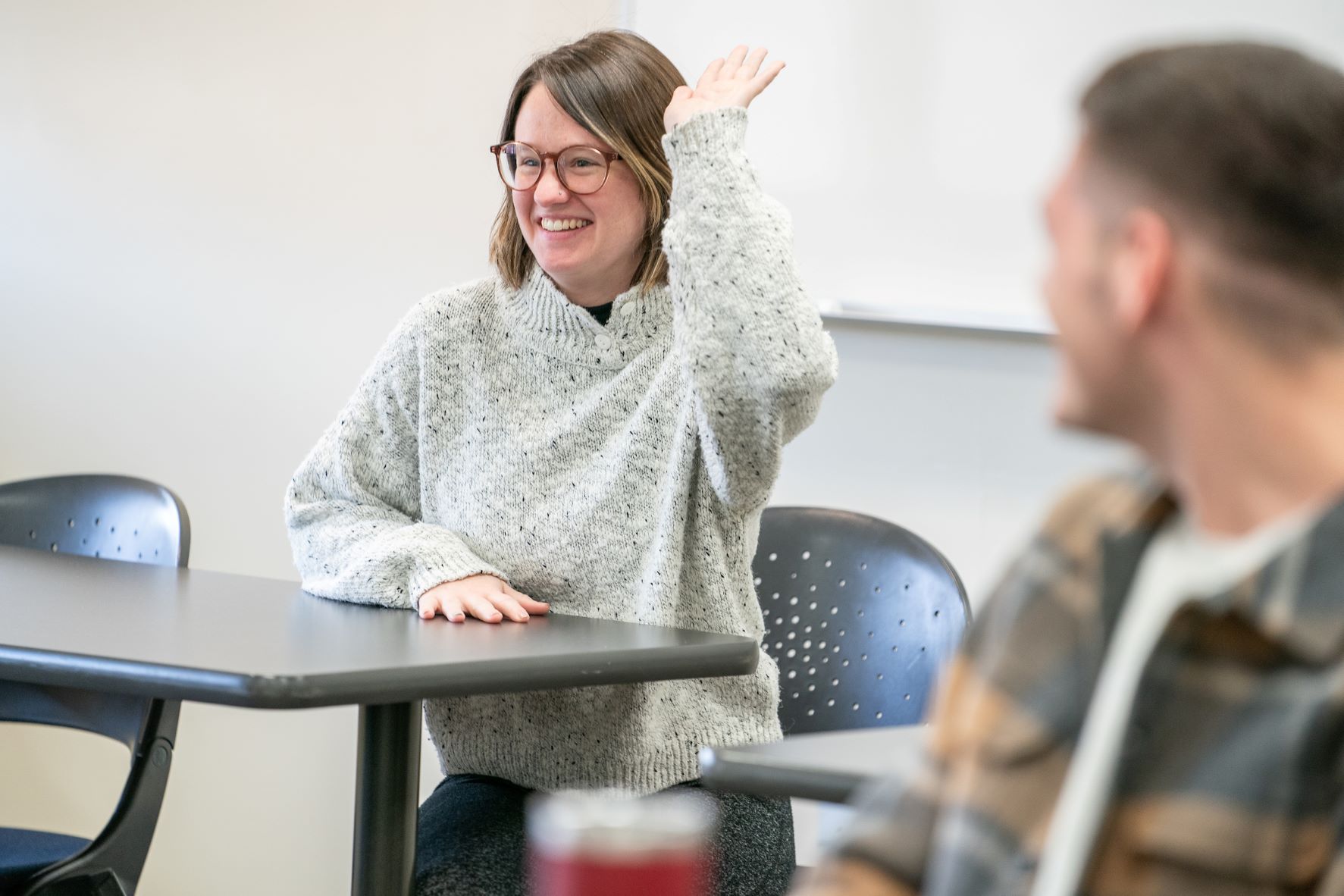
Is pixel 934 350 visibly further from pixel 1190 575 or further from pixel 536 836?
pixel 536 836

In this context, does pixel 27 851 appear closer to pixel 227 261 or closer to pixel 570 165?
pixel 570 165

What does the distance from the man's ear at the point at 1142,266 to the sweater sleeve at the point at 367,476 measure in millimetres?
1118

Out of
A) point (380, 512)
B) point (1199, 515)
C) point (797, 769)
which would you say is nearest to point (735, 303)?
point (380, 512)

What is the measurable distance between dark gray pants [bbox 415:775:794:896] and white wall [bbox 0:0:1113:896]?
4.22ft

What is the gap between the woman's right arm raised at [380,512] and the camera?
161 cm

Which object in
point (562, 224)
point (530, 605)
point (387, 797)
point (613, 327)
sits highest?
point (562, 224)

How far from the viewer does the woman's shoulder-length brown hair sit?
1741 mm

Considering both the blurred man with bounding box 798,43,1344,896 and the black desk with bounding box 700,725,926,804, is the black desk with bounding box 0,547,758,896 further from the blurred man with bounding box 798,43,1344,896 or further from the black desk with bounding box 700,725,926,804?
the blurred man with bounding box 798,43,1344,896

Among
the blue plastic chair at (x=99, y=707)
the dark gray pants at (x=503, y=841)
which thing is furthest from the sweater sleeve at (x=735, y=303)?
the blue plastic chair at (x=99, y=707)

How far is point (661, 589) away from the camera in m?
1.65

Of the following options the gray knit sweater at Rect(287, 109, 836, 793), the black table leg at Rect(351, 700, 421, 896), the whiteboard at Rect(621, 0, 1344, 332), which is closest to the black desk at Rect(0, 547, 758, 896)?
the black table leg at Rect(351, 700, 421, 896)

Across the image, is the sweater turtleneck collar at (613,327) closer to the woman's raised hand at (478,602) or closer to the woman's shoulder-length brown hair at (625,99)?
the woman's shoulder-length brown hair at (625,99)

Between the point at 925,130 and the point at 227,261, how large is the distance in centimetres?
138

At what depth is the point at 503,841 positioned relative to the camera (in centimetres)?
149
